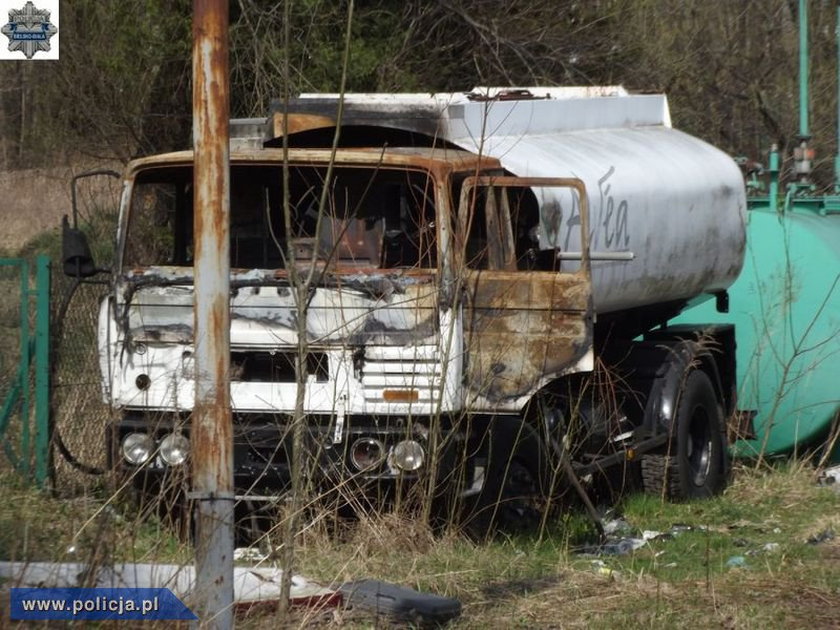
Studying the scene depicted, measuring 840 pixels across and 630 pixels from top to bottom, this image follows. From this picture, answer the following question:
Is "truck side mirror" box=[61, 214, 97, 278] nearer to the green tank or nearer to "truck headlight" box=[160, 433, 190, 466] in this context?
"truck headlight" box=[160, 433, 190, 466]

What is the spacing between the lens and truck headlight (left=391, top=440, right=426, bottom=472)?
7.26 m

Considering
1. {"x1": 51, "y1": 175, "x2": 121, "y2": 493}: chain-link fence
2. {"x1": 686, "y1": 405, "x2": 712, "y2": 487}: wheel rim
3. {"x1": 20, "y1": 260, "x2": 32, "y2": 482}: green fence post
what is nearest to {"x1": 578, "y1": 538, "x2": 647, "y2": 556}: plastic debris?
{"x1": 686, "y1": 405, "x2": 712, "y2": 487}: wheel rim

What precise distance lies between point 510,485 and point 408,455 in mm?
1087

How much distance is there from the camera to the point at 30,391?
9.18 m

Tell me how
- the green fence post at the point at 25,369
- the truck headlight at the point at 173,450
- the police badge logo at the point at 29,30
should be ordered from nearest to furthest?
the truck headlight at the point at 173,450 < the green fence post at the point at 25,369 < the police badge logo at the point at 29,30

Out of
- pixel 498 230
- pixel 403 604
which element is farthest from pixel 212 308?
pixel 498 230

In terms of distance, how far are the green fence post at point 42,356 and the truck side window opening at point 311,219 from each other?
126 centimetres

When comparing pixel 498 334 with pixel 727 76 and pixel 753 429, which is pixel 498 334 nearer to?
pixel 753 429

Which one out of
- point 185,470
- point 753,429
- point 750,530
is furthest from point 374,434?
point 753,429

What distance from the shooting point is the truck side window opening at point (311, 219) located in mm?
7617

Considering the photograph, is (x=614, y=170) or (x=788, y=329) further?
(x=788, y=329)

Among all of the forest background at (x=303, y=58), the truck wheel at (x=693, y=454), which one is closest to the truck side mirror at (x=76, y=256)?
the truck wheel at (x=693, y=454)

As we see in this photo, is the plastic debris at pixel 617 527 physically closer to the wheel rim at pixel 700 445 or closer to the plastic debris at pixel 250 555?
the wheel rim at pixel 700 445

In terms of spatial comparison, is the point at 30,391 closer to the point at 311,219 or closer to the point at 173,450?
the point at 311,219
